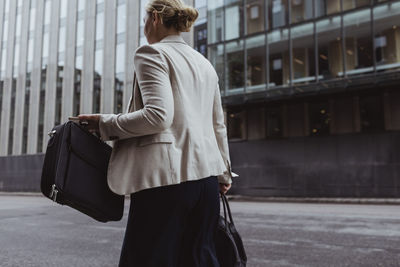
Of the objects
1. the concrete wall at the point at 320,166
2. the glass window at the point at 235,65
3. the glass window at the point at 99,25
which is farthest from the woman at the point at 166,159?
the glass window at the point at 99,25

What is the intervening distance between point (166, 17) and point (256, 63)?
19215 millimetres

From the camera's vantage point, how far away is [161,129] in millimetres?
1557

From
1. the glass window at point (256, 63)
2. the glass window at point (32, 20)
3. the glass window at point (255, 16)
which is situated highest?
the glass window at point (32, 20)

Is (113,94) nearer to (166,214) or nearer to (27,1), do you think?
(27,1)

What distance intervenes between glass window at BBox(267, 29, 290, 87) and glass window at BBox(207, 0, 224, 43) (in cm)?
313

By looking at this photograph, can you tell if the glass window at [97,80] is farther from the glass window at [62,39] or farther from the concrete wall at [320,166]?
the concrete wall at [320,166]

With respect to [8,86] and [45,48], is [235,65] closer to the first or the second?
[45,48]

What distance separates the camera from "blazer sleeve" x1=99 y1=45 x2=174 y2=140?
1539 millimetres

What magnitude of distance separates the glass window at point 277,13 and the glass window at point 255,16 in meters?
0.49

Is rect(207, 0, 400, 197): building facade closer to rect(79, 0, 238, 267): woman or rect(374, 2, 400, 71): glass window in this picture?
rect(374, 2, 400, 71): glass window

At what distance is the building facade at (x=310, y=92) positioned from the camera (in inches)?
688

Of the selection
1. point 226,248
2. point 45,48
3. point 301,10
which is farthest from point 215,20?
point 226,248

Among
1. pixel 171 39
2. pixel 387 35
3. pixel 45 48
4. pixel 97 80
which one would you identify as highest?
pixel 45 48

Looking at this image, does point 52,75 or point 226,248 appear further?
point 52,75
